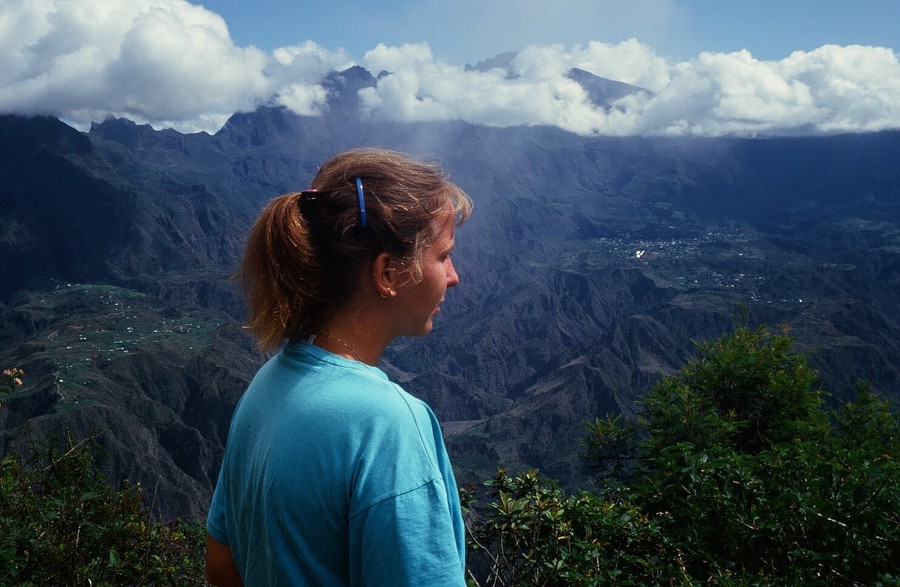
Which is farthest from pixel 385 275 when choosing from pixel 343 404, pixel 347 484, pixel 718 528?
pixel 718 528

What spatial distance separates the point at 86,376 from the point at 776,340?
313 ft

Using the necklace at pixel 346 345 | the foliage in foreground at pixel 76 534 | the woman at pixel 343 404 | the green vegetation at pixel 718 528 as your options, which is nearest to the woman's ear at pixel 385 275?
the woman at pixel 343 404

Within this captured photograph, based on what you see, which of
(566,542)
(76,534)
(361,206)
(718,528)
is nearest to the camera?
(361,206)

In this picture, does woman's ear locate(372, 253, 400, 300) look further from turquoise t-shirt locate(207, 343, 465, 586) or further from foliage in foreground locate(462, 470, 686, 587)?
foliage in foreground locate(462, 470, 686, 587)

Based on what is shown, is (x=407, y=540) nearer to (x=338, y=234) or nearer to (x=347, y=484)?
(x=347, y=484)

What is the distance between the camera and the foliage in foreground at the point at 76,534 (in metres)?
4.04

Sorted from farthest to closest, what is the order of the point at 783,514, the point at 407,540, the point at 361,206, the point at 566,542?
1. the point at 566,542
2. the point at 783,514
3. the point at 361,206
4. the point at 407,540

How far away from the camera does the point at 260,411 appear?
164 centimetres

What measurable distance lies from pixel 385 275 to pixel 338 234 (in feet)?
0.51

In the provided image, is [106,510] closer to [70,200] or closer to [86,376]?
[86,376]

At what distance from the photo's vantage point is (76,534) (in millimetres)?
4426

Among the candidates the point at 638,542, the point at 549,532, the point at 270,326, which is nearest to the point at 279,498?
the point at 270,326

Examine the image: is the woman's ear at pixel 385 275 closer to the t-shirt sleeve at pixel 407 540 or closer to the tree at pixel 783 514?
the t-shirt sleeve at pixel 407 540

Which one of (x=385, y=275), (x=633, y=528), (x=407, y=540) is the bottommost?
(x=633, y=528)
